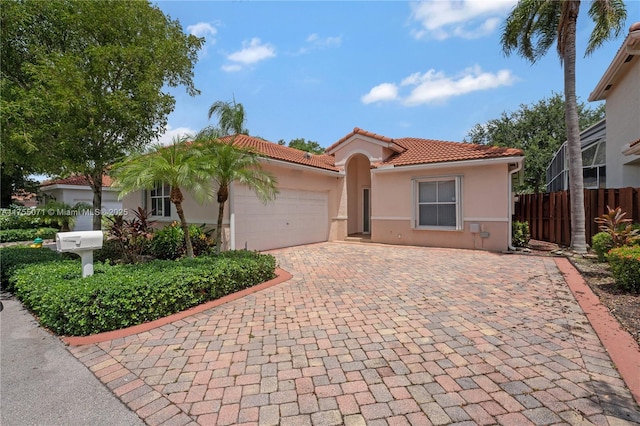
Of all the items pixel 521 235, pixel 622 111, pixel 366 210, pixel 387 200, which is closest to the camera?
pixel 521 235

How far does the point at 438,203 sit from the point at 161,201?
12.1 meters

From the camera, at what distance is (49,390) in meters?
3.20

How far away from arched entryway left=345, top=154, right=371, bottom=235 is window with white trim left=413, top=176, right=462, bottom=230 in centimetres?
445

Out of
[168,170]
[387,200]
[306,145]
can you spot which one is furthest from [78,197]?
[306,145]

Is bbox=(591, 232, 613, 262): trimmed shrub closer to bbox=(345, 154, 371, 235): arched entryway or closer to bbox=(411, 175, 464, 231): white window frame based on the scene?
bbox=(411, 175, 464, 231): white window frame

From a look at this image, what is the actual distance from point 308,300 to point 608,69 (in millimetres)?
16641

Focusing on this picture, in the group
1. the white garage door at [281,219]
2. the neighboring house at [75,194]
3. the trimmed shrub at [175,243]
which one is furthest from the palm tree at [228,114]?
the trimmed shrub at [175,243]

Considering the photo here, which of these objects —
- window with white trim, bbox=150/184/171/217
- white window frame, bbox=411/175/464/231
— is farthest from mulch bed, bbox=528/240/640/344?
window with white trim, bbox=150/184/171/217

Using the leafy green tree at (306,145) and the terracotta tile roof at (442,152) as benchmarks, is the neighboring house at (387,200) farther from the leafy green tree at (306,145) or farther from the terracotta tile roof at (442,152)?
the leafy green tree at (306,145)

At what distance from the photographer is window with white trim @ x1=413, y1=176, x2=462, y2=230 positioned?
12.3 meters

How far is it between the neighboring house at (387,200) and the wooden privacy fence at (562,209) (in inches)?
112

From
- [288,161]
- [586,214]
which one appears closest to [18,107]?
[288,161]

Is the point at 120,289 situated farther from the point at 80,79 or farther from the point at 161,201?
the point at 161,201

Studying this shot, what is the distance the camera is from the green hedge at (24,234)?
1755cm
